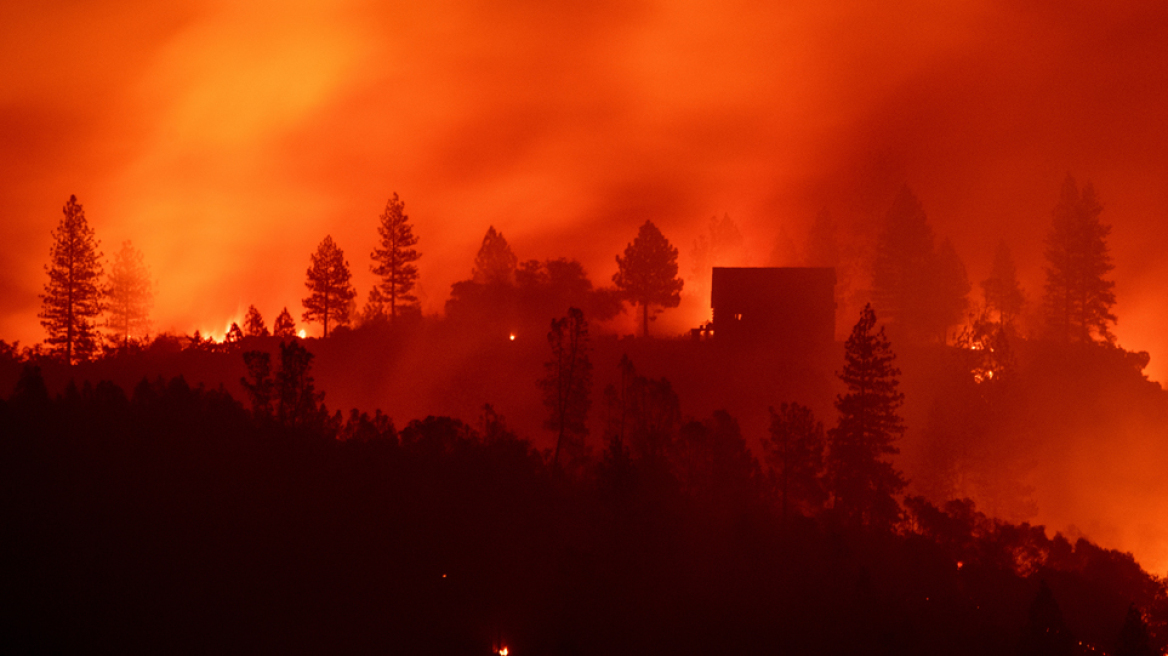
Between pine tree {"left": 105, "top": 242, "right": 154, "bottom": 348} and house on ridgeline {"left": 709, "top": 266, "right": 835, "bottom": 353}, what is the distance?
41329 millimetres

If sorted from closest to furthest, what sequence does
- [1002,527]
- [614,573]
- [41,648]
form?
[41,648], [614,573], [1002,527]

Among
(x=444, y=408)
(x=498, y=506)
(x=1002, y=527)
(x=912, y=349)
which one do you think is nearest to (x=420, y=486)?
(x=498, y=506)

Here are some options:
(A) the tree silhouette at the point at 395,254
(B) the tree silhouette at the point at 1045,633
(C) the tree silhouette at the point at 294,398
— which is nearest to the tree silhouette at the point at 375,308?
(A) the tree silhouette at the point at 395,254

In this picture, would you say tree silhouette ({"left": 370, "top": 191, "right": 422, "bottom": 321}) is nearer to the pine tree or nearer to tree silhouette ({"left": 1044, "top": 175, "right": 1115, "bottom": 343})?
the pine tree

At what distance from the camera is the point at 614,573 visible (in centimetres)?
3188

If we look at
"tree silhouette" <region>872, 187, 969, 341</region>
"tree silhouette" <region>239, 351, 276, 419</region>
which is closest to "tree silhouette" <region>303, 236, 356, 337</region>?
"tree silhouette" <region>239, 351, 276, 419</region>

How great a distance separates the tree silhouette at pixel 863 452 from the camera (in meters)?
40.6

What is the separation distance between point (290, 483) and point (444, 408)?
20.0 m

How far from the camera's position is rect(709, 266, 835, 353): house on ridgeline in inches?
2388

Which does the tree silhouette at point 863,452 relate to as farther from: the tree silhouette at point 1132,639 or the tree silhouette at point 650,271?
the tree silhouette at point 650,271

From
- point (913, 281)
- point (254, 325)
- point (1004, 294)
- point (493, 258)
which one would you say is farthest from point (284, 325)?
point (1004, 294)

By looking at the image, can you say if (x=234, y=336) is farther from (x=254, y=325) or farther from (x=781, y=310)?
(x=781, y=310)

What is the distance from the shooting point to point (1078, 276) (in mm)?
74750

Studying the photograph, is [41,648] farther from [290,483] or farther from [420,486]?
[420,486]
